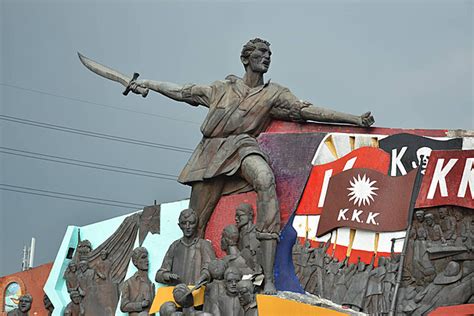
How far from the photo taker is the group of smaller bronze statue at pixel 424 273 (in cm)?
1327

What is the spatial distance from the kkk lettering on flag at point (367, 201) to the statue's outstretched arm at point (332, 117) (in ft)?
2.37

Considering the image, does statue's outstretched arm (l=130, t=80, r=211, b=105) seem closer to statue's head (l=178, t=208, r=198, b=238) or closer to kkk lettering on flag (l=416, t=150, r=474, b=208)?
statue's head (l=178, t=208, r=198, b=238)

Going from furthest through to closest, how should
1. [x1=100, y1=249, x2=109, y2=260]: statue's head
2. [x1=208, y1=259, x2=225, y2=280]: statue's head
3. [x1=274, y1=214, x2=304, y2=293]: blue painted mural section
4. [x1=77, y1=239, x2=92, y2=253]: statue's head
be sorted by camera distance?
[x1=77, y1=239, x2=92, y2=253]: statue's head
[x1=100, y1=249, x2=109, y2=260]: statue's head
[x1=208, y1=259, x2=225, y2=280]: statue's head
[x1=274, y1=214, x2=304, y2=293]: blue painted mural section

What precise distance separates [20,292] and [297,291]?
6519mm

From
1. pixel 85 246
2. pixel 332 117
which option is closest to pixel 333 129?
pixel 332 117

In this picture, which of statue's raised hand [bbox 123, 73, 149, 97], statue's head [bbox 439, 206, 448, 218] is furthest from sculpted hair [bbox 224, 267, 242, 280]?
statue's raised hand [bbox 123, 73, 149, 97]

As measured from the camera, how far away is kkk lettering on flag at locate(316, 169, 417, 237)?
13.7 metres

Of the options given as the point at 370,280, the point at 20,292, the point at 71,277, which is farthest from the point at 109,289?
the point at 370,280

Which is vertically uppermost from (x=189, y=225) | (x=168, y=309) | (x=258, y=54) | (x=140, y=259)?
(x=258, y=54)

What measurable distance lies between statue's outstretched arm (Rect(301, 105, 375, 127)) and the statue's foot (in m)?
2.27

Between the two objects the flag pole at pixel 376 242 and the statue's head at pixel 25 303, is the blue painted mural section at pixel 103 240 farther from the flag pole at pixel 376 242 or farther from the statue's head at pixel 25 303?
the flag pole at pixel 376 242

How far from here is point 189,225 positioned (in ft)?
50.6

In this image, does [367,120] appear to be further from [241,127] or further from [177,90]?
[177,90]

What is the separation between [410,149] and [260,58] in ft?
8.29
